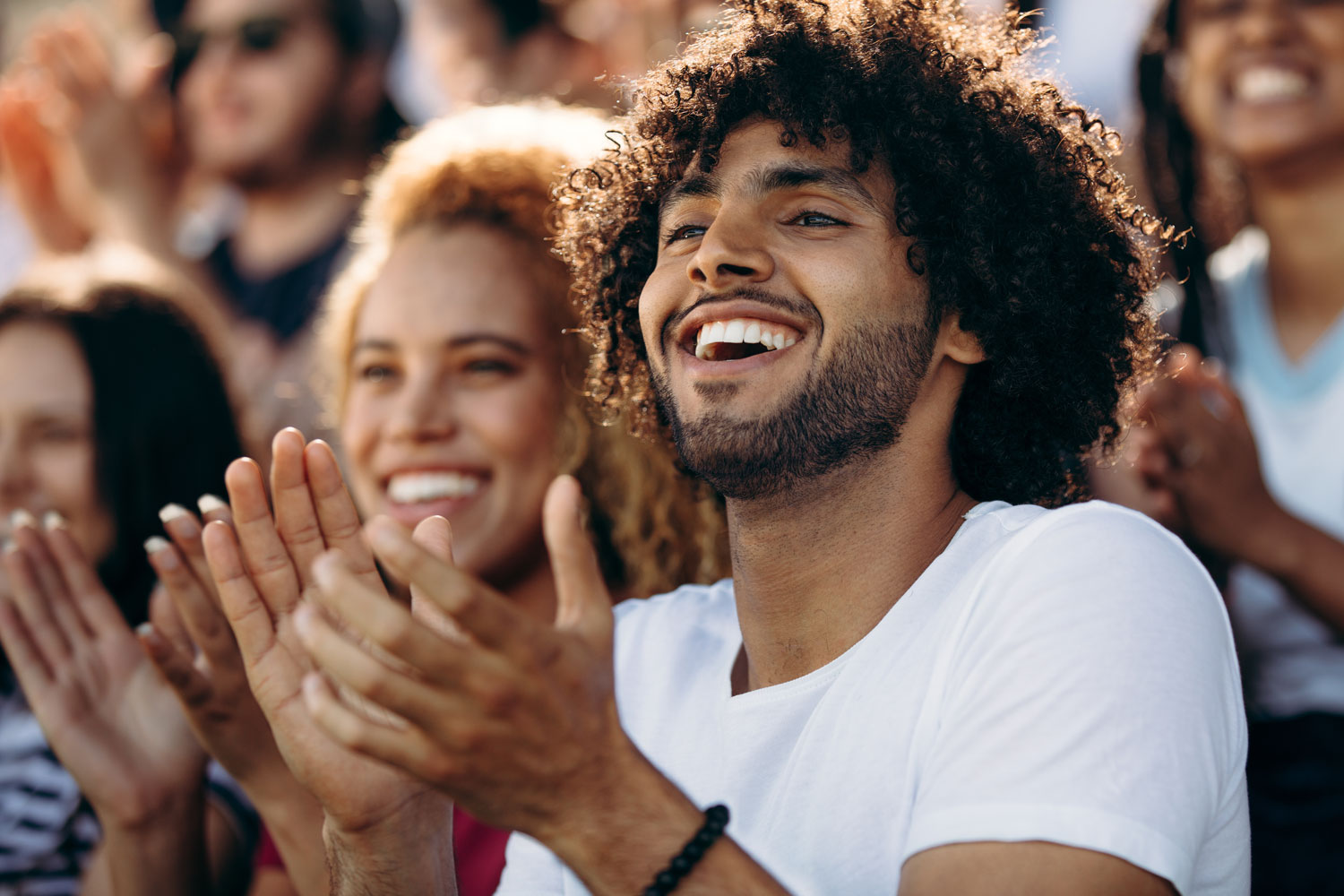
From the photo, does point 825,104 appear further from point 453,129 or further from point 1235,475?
point 453,129

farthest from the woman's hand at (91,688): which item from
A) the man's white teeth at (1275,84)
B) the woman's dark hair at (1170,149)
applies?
the man's white teeth at (1275,84)

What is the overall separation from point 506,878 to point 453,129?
2.28m

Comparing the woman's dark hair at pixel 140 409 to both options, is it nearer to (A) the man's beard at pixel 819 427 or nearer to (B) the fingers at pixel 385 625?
(A) the man's beard at pixel 819 427

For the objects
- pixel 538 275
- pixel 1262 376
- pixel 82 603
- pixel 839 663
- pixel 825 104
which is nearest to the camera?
pixel 839 663

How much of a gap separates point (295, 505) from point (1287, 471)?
2690mm

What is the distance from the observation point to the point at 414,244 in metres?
3.39

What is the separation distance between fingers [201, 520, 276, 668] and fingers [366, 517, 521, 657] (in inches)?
33.2

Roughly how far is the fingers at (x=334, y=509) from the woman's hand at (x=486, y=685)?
0.63 meters

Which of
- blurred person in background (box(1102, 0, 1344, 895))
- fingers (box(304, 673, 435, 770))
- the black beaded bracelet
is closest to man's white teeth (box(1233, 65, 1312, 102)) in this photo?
blurred person in background (box(1102, 0, 1344, 895))

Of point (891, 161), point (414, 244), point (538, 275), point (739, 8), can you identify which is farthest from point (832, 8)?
point (414, 244)

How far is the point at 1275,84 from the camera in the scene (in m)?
3.56

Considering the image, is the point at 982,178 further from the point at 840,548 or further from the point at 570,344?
the point at 570,344

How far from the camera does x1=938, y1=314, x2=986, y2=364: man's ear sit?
2295 millimetres

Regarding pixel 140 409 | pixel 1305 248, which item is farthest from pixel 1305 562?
pixel 140 409
